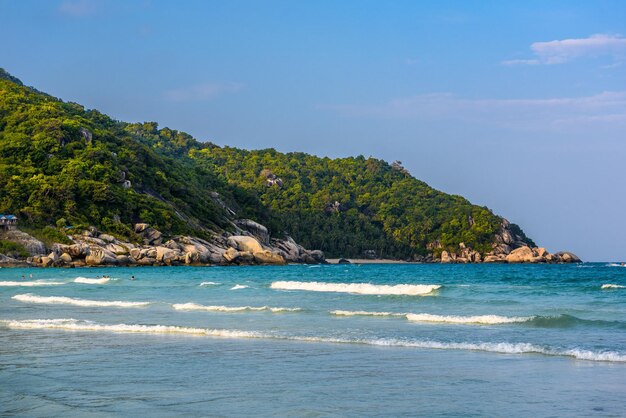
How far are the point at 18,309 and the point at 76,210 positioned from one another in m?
58.7

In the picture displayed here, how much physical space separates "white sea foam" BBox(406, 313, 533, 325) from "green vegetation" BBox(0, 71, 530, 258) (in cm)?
6093

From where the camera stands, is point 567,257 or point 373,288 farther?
point 567,257

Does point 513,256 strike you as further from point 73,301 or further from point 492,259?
point 73,301

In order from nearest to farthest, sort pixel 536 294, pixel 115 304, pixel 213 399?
1. pixel 213 399
2. pixel 115 304
3. pixel 536 294

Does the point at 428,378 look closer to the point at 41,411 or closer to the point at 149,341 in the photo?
the point at 41,411

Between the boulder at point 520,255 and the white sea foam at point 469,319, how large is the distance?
359 feet

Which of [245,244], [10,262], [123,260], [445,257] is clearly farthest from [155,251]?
[445,257]

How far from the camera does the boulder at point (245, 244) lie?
93875 mm

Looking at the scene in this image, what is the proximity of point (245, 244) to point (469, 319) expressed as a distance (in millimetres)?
71879

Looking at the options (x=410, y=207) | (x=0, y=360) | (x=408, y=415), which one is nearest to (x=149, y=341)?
(x=0, y=360)

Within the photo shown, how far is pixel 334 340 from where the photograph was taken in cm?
1952

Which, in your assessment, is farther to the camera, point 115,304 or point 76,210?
point 76,210

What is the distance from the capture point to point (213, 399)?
1239 centimetres

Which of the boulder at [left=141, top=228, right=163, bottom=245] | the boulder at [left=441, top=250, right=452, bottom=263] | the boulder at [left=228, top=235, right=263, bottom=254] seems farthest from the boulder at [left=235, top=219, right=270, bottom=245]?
the boulder at [left=441, top=250, right=452, bottom=263]
